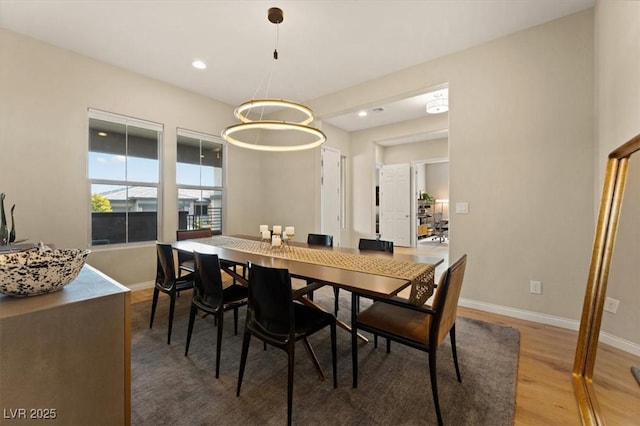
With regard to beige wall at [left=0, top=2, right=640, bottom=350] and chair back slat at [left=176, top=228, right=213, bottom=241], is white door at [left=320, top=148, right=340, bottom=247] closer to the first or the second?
beige wall at [left=0, top=2, right=640, bottom=350]

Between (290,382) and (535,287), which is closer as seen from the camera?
(290,382)

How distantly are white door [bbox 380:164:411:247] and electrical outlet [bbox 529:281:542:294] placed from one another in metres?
4.34

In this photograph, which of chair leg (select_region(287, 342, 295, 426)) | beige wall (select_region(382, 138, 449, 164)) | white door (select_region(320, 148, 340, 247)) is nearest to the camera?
chair leg (select_region(287, 342, 295, 426))

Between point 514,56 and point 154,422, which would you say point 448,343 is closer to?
point 154,422

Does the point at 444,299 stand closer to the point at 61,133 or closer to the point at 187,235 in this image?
the point at 187,235

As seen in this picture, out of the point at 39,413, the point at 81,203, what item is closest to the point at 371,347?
the point at 39,413

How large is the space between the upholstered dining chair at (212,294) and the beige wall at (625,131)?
8.10 feet

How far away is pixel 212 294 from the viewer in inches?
82.2

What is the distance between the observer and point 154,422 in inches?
58.7

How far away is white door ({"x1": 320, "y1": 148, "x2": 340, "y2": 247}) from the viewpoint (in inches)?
208

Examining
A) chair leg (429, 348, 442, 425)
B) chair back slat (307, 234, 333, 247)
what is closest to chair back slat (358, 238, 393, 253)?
chair back slat (307, 234, 333, 247)

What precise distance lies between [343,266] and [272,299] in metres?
0.59

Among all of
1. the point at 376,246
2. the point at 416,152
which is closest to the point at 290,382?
the point at 376,246

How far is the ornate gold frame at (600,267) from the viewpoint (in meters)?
1.82
